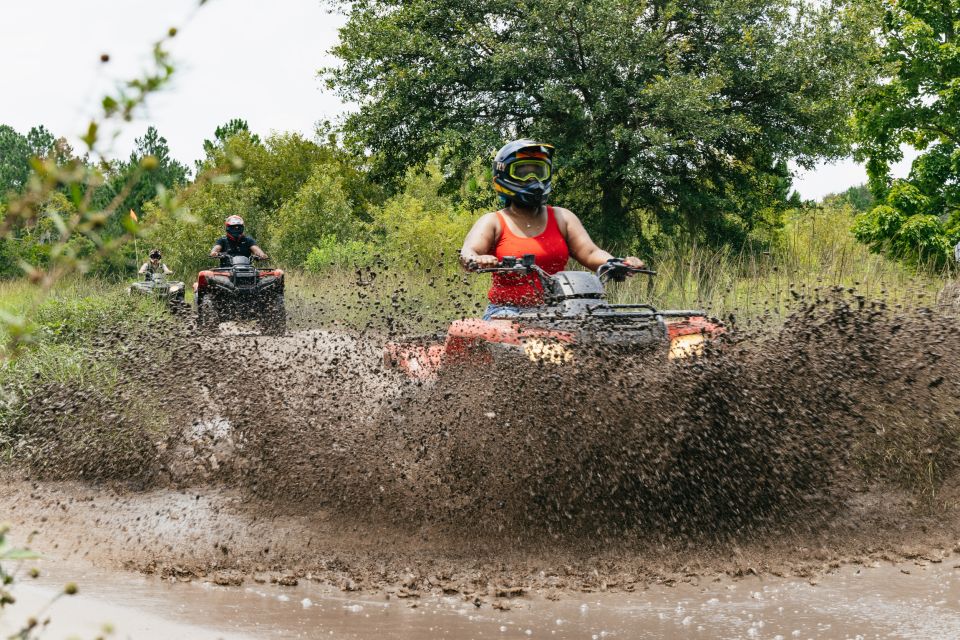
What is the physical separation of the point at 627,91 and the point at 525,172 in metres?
13.3

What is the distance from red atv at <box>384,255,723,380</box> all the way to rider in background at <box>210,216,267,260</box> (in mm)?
9613

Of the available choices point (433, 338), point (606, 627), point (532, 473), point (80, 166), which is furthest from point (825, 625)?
point (80, 166)

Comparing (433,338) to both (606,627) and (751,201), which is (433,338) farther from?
(751,201)

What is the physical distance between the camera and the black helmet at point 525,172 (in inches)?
266

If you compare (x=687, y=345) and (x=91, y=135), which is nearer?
(x=91, y=135)

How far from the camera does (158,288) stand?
17406mm

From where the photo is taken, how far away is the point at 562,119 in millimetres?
20406

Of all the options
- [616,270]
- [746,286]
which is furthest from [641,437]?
[746,286]

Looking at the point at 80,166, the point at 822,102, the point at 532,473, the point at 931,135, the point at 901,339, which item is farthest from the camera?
the point at 931,135

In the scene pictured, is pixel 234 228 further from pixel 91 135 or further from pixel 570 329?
pixel 91 135

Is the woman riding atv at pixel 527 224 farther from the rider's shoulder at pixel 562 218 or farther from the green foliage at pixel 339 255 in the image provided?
the green foliage at pixel 339 255

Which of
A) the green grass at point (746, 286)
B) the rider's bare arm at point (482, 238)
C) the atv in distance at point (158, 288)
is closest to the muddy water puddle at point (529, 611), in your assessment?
the rider's bare arm at point (482, 238)

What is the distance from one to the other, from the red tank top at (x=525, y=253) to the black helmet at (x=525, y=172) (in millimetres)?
246

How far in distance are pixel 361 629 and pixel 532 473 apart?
1.38 metres
